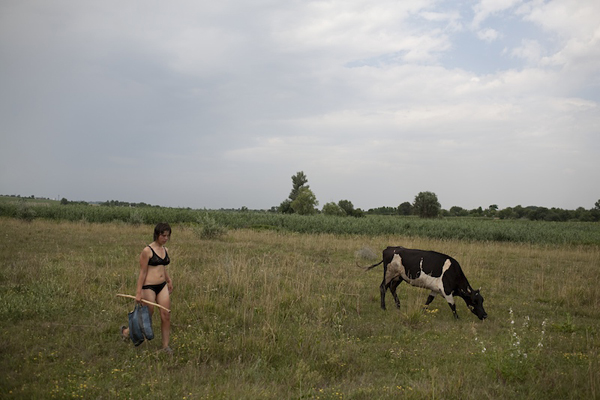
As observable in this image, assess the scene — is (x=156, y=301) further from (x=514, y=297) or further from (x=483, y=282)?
(x=483, y=282)

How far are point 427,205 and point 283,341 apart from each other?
220ft

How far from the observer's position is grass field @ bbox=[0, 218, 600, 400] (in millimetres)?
4691

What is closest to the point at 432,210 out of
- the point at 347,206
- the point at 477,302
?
the point at 347,206

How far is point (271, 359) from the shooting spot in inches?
219

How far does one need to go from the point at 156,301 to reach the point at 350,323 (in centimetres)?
393

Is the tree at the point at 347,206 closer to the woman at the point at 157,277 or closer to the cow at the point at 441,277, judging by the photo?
the cow at the point at 441,277

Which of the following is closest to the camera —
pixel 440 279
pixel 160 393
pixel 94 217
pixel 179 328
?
pixel 160 393

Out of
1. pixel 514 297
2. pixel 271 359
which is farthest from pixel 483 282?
pixel 271 359

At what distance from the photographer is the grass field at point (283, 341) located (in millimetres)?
4691

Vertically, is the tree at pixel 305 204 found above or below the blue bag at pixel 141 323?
above

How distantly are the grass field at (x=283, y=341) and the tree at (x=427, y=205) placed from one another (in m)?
58.7

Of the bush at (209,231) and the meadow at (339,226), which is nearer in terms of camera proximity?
the bush at (209,231)

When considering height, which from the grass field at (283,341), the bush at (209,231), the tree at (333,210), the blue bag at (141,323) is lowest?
the grass field at (283,341)

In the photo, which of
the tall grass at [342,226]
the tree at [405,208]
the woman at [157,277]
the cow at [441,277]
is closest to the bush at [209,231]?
the tall grass at [342,226]
